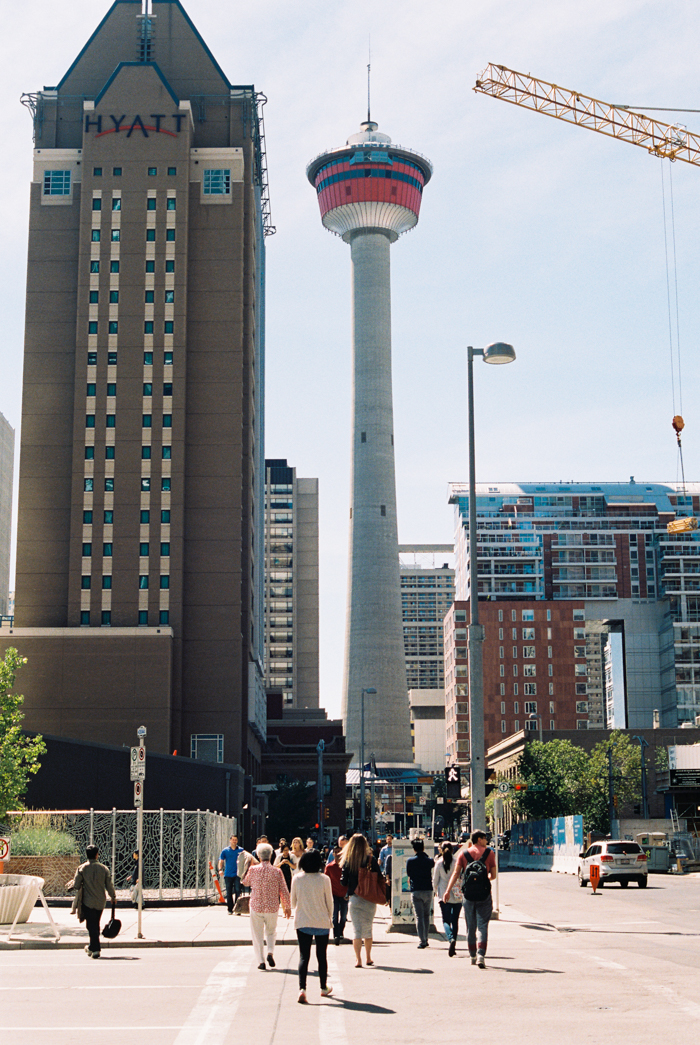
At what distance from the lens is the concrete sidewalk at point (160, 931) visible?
70.2ft

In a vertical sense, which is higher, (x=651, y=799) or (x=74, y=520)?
(x=74, y=520)

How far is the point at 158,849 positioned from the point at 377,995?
21.3m

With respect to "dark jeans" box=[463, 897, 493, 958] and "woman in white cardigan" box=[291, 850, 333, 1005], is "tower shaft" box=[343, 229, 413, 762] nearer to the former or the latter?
"dark jeans" box=[463, 897, 493, 958]

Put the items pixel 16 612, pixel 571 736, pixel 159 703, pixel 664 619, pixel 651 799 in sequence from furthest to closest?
1. pixel 664 619
2. pixel 571 736
3. pixel 651 799
4. pixel 16 612
5. pixel 159 703

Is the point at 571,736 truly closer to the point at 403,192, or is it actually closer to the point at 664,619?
the point at 664,619

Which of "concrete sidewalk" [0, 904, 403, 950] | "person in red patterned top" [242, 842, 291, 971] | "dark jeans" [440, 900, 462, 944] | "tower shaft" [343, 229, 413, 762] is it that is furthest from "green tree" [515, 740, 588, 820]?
"person in red patterned top" [242, 842, 291, 971]

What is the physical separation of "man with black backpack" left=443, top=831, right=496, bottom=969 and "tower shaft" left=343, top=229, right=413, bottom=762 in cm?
11900

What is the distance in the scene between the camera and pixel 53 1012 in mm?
13102

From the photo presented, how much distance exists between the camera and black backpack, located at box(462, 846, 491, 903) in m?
17.5

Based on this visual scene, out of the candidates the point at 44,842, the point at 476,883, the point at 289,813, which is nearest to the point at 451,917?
the point at 476,883

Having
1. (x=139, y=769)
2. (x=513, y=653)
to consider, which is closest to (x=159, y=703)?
(x=139, y=769)

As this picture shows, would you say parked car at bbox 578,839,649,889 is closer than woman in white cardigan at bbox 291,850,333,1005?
No

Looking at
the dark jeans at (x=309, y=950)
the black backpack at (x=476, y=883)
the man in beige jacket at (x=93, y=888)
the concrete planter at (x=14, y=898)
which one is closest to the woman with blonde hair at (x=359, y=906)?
the black backpack at (x=476, y=883)

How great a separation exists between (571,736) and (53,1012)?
10193 centimetres
